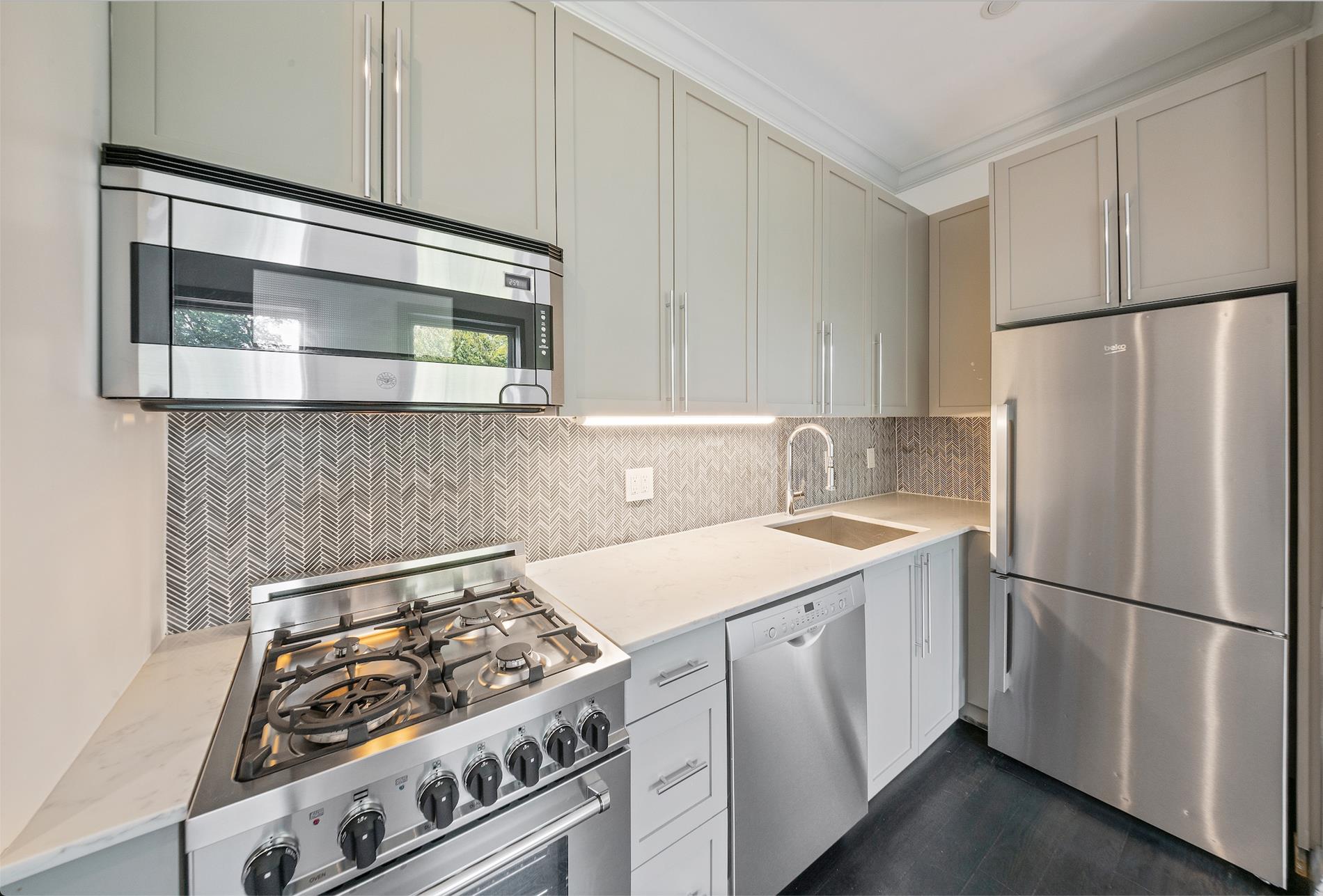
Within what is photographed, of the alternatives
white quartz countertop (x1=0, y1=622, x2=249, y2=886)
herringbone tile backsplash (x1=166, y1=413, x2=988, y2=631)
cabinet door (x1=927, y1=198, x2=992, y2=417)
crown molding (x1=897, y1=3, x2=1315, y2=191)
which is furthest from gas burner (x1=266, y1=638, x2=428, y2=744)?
crown molding (x1=897, y1=3, x2=1315, y2=191)

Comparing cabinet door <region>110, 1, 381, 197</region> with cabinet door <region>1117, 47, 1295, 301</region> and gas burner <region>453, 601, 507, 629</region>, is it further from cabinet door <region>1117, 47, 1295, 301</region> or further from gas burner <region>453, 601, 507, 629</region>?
cabinet door <region>1117, 47, 1295, 301</region>

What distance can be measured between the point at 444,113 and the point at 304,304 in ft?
1.76

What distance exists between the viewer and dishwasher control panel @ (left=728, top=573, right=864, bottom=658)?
1250 millimetres

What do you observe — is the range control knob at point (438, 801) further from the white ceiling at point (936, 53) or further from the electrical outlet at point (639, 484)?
the white ceiling at point (936, 53)

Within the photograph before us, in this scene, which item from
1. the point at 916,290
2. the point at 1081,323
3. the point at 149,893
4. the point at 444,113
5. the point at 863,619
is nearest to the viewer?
the point at 149,893

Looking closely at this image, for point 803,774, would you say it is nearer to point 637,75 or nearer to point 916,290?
point 637,75

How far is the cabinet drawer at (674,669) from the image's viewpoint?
1.05 m

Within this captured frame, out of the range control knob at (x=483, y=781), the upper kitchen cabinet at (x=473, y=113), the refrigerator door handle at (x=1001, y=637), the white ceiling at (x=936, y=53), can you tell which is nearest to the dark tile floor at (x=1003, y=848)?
the refrigerator door handle at (x=1001, y=637)

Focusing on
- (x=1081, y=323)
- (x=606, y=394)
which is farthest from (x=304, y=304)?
(x=1081, y=323)

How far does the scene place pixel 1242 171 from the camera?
1471 millimetres

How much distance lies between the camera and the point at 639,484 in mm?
1813

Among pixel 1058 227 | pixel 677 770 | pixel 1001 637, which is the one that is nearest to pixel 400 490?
pixel 677 770

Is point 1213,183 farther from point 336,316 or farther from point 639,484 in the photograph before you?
point 336,316

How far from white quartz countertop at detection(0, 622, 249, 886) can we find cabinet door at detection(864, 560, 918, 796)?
5.34ft
